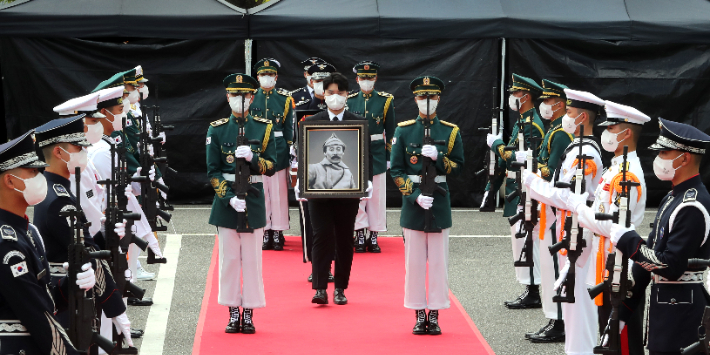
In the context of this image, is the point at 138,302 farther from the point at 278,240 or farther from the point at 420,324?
the point at 278,240

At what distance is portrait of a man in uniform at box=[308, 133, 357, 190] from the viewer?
838cm

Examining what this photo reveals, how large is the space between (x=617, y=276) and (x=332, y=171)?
3.55m

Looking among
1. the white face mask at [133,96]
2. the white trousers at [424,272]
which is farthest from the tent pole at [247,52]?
the white trousers at [424,272]

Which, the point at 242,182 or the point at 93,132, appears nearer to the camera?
Answer: the point at 93,132

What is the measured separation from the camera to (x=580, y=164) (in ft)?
20.1

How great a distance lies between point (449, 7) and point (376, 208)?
4.20 metres

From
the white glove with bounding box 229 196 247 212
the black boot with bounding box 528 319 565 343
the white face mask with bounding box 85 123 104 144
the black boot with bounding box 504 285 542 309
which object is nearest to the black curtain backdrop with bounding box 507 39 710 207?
the black boot with bounding box 504 285 542 309

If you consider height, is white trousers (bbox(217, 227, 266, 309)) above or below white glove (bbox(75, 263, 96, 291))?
below

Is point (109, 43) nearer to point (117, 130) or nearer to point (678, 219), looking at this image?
point (117, 130)

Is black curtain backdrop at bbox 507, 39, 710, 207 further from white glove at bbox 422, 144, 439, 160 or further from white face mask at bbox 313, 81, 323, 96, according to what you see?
white glove at bbox 422, 144, 439, 160

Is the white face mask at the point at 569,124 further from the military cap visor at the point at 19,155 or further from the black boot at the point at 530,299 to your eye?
the military cap visor at the point at 19,155

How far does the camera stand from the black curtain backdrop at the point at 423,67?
14148 mm

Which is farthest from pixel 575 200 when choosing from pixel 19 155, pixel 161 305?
pixel 161 305

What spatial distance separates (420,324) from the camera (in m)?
7.70
